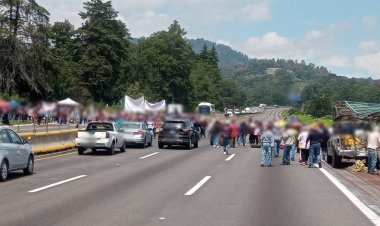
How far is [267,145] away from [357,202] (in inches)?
357

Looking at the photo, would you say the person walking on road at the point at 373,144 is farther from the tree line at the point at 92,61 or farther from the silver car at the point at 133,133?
the tree line at the point at 92,61

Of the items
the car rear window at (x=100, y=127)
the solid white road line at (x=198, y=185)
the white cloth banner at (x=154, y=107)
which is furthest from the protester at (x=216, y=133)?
the solid white road line at (x=198, y=185)

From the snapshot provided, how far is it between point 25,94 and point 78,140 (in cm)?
3342

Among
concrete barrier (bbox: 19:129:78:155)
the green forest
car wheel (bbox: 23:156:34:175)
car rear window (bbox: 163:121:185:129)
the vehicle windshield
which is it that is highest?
the green forest

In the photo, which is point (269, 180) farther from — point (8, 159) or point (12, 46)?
point (12, 46)

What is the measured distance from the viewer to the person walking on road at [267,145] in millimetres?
21859

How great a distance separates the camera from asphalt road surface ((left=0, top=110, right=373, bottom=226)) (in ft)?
33.4

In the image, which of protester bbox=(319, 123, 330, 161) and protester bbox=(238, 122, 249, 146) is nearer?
protester bbox=(319, 123, 330, 161)

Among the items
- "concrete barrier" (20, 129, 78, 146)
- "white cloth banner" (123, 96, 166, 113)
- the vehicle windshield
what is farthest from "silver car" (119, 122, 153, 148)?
the vehicle windshield

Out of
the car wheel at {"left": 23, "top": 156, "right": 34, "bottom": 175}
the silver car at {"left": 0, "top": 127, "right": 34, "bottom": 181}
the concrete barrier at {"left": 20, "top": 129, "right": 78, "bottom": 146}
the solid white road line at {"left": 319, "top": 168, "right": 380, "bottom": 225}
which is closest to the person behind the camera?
the solid white road line at {"left": 319, "top": 168, "right": 380, "bottom": 225}

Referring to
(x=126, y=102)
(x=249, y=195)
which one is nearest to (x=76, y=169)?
(x=249, y=195)

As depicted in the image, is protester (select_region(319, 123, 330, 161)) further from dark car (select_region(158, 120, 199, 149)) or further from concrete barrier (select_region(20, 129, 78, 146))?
concrete barrier (select_region(20, 129, 78, 146))

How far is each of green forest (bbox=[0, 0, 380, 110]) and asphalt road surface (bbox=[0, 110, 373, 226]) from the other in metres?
13.5

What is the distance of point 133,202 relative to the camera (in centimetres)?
1212
